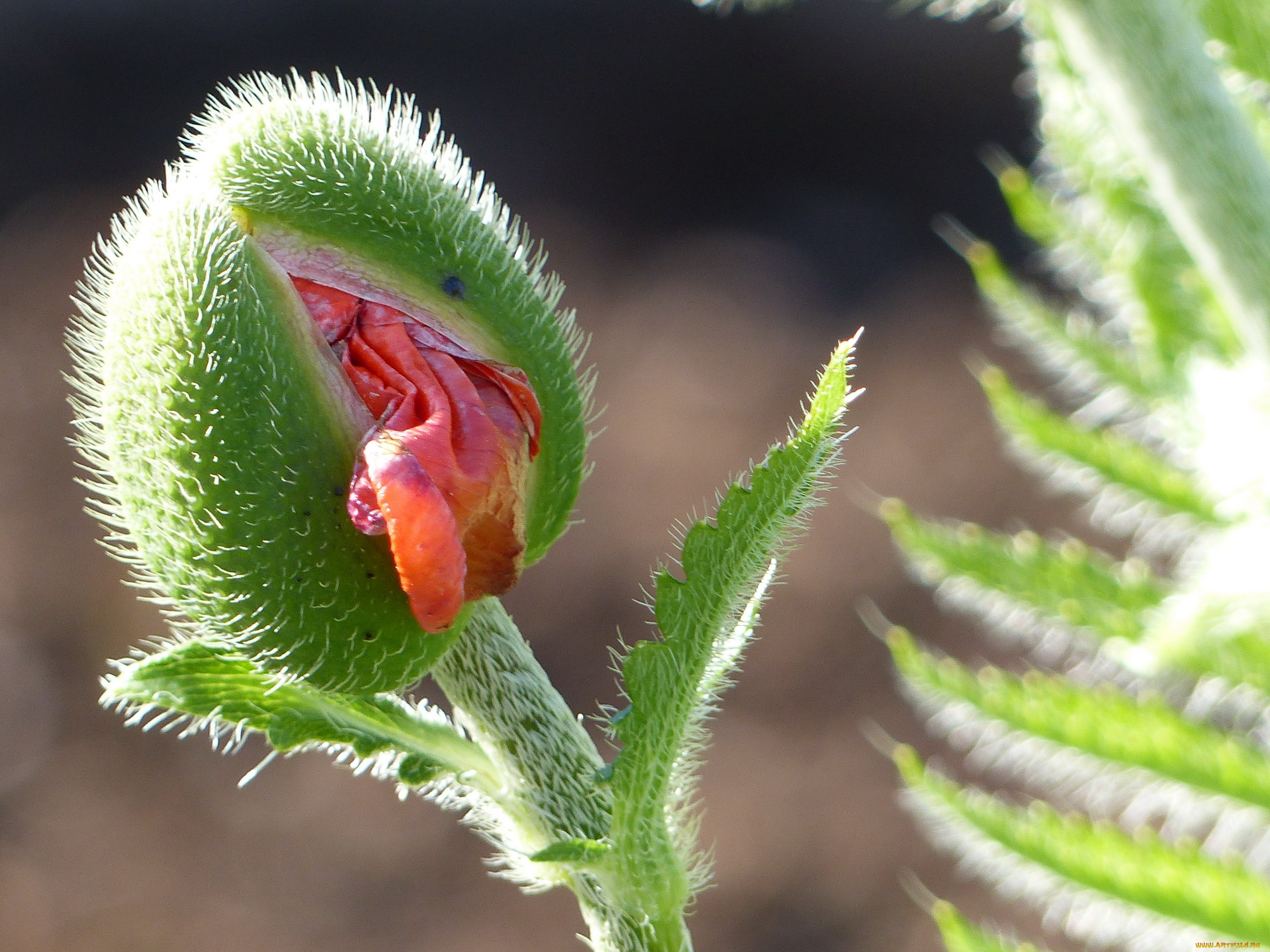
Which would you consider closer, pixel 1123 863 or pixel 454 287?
pixel 454 287

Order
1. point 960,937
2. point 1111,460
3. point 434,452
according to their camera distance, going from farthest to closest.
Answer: point 1111,460 < point 960,937 < point 434,452

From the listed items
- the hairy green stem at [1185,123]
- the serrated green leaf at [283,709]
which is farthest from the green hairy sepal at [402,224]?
the hairy green stem at [1185,123]

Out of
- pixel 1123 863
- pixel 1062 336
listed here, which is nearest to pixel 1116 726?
pixel 1123 863

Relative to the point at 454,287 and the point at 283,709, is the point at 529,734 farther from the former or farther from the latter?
the point at 454,287

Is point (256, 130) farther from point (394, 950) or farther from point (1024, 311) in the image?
point (394, 950)

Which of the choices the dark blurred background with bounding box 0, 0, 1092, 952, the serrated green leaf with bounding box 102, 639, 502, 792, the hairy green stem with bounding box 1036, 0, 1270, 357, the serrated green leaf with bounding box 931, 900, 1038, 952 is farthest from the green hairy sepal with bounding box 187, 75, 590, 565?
the dark blurred background with bounding box 0, 0, 1092, 952

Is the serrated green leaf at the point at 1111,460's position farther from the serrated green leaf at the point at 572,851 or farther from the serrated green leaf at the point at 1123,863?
the serrated green leaf at the point at 572,851

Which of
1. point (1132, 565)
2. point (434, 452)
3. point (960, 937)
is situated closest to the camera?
point (434, 452)

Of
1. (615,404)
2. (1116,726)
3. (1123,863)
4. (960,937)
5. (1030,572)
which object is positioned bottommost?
(960,937)
